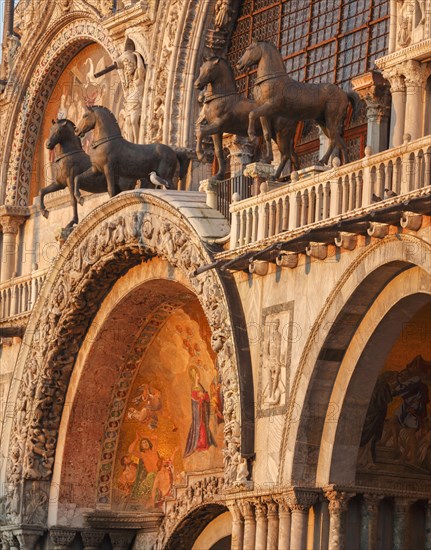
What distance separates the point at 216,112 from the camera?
87.7 feet

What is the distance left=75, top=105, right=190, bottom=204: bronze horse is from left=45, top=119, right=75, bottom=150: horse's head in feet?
4.87

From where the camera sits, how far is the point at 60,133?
1217 inches

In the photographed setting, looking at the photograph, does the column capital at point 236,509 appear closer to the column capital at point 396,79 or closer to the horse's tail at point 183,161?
the column capital at point 396,79

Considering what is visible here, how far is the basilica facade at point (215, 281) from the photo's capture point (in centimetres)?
2333

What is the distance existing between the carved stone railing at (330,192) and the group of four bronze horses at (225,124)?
3.39 feet

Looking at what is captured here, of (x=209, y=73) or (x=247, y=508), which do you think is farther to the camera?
(x=209, y=73)

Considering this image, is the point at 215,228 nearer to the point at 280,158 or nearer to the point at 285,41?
the point at 280,158

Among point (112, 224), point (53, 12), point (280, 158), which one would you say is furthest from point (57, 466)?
point (53, 12)

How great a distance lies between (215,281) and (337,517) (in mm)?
3818

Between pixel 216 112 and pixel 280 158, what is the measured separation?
3.56ft

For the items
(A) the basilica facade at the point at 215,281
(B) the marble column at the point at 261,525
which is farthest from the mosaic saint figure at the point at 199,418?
(B) the marble column at the point at 261,525

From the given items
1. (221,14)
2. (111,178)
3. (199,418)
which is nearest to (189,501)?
(199,418)

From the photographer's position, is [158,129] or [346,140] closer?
[346,140]

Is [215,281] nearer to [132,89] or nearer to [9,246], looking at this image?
[132,89]
